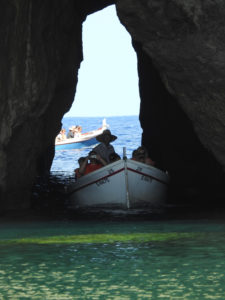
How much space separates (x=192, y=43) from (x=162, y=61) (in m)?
0.80

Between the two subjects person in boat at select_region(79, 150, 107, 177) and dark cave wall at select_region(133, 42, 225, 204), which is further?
dark cave wall at select_region(133, 42, 225, 204)

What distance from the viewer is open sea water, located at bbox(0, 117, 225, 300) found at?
6938 mm

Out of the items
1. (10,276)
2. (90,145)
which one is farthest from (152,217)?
(90,145)

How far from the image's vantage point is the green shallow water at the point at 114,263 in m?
6.94

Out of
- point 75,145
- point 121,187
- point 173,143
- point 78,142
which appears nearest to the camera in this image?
point 121,187

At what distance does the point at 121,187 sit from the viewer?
16422mm

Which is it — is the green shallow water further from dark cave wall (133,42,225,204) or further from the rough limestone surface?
dark cave wall (133,42,225,204)

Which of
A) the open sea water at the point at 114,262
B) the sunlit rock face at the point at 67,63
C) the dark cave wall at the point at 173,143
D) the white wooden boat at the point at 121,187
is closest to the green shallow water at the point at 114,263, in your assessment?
the open sea water at the point at 114,262

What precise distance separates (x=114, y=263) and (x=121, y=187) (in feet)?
26.8

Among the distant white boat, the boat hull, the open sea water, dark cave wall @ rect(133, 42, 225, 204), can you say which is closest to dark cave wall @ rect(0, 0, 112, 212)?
the open sea water

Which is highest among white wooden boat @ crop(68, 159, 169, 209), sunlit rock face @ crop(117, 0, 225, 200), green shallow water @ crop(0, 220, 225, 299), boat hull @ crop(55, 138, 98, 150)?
boat hull @ crop(55, 138, 98, 150)

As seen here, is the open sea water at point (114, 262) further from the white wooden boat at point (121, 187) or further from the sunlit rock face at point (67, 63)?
the white wooden boat at point (121, 187)

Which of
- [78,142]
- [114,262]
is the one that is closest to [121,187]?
[114,262]

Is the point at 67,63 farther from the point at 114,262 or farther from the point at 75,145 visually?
the point at 75,145
